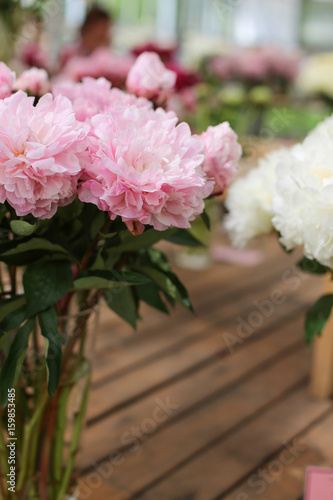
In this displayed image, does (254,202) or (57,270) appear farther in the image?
(254,202)

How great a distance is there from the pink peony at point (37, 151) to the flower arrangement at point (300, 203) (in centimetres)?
28

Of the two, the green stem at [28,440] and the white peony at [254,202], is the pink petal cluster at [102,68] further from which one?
the green stem at [28,440]

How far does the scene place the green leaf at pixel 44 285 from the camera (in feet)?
2.11

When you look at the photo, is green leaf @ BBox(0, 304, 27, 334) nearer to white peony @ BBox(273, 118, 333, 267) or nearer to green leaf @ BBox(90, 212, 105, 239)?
green leaf @ BBox(90, 212, 105, 239)

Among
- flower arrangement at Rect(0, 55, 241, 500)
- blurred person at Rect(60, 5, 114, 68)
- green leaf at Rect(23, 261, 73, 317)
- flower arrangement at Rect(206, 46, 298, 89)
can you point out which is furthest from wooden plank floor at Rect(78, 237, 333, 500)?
blurred person at Rect(60, 5, 114, 68)

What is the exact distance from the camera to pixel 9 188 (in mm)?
542

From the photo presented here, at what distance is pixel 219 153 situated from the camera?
66 cm

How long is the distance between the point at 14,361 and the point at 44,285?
9 centimetres

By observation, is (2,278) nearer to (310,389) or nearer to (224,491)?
(224,491)

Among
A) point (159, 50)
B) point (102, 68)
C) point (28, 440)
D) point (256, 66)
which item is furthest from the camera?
point (256, 66)

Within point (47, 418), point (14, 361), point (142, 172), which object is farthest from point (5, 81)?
point (47, 418)

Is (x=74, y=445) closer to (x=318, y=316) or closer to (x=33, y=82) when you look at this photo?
(x=318, y=316)

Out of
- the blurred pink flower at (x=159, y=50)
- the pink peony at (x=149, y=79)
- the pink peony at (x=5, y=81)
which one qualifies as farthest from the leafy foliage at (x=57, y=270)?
the blurred pink flower at (x=159, y=50)

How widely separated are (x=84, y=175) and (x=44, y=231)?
0.40 feet
